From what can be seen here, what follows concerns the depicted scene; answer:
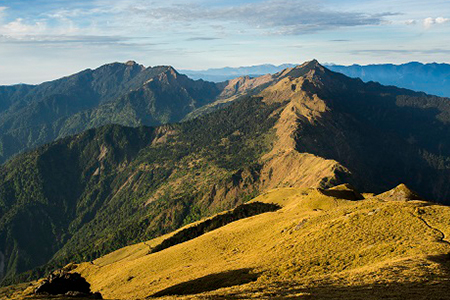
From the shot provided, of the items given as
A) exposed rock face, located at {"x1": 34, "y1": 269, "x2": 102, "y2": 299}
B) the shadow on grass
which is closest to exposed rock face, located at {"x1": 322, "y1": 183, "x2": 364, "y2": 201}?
the shadow on grass

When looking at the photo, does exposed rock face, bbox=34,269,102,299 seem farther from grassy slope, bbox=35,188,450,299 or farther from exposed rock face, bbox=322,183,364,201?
exposed rock face, bbox=322,183,364,201

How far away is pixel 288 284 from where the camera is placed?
48531mm

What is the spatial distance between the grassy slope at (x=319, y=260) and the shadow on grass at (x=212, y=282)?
29 centimetres

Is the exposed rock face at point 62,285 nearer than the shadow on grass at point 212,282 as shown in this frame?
No

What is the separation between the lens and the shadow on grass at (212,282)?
5962 cm

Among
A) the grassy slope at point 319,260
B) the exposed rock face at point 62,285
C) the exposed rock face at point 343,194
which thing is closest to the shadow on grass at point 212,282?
the grassy slope at point 319,260

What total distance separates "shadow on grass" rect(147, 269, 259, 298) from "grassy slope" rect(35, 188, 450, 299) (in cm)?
29

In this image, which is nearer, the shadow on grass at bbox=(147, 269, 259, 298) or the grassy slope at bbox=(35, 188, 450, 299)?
the grassy slope at bbox=(35, 188, 450, 299)

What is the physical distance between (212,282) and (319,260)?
2006cm

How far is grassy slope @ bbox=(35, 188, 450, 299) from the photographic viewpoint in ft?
140

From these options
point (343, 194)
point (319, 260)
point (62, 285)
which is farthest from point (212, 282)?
point (343, 194)

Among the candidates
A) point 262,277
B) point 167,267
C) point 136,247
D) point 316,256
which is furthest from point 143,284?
point 136,247

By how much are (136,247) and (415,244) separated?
160163mm

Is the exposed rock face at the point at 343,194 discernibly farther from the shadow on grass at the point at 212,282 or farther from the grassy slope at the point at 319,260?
the shadow on grass at the point at 212,282
